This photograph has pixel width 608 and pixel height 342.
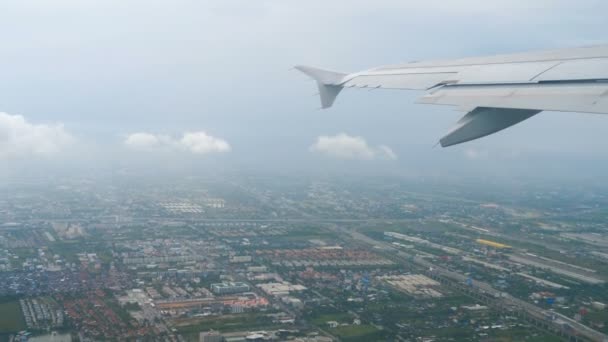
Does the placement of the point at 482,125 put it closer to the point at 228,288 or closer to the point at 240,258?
the point at 228,288

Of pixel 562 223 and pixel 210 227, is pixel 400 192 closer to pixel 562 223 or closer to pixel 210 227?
pixel 562 223

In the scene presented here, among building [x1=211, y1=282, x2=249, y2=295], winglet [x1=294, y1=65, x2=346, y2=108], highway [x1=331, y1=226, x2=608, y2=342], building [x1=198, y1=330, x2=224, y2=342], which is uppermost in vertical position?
winglet [x1=294, y1=65, x2=346, y2=108]

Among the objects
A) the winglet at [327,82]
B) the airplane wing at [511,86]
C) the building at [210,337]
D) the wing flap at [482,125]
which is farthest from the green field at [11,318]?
the wing flap at [482,125]

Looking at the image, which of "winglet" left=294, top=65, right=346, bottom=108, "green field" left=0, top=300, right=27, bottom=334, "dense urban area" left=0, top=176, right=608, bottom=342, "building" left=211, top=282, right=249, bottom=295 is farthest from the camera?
"building" left=211, top=282, right=249, bottom=295

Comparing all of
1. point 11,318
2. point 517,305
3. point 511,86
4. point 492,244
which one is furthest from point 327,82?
point 492,244

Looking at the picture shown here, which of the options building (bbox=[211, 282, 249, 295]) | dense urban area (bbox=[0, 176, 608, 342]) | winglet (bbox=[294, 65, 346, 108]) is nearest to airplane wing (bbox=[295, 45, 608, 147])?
winglet (bbox=[294, 65, 346, 108])

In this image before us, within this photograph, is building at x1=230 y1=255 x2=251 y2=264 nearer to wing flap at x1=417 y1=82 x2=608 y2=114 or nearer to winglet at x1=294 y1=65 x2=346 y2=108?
winglet at x1=294 y1=65 x2=346 y2=108

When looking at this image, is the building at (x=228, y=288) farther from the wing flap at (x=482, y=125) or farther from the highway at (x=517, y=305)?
the wing flap at (x=482, y=125)
